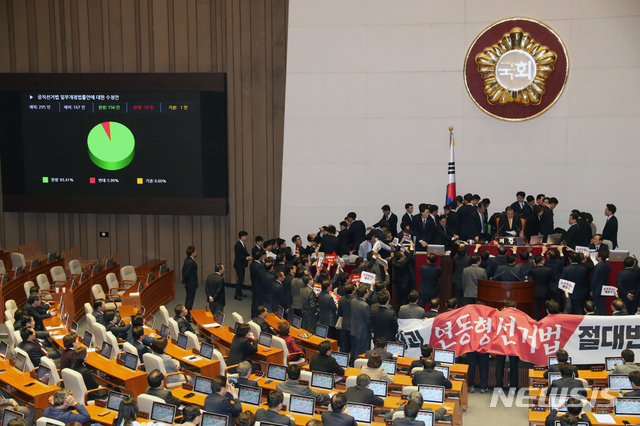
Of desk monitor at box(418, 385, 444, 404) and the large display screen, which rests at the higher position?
the large display screen

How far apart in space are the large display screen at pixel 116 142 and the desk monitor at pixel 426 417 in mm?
10526

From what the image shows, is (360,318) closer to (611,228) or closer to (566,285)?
(566,285)

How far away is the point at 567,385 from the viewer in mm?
8445

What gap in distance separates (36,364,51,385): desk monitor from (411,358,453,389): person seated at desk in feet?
15.5

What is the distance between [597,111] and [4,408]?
1340cm

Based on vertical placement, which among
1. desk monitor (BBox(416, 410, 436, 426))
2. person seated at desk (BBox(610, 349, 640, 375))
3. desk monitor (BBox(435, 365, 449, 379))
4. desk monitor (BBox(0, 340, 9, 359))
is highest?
person seated at desk (BBox(610, 349, 640, 375))

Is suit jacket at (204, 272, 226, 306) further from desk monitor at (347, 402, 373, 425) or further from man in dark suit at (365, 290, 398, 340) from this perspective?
desk monitor at (347, 402, 373, 425)

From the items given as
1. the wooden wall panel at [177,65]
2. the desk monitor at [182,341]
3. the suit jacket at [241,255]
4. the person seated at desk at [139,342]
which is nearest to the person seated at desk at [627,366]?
the desk monitor at [182,341]

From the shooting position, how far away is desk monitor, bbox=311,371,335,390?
892cm

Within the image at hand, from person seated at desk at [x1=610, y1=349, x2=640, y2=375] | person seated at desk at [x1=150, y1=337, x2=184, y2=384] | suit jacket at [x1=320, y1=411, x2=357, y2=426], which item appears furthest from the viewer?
person seated at desk at [x1=150, y1=337, x2=184, y2=384]

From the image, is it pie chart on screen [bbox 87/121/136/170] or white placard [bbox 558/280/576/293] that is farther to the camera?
pie chart on screen [bbox 87/121/136/170]

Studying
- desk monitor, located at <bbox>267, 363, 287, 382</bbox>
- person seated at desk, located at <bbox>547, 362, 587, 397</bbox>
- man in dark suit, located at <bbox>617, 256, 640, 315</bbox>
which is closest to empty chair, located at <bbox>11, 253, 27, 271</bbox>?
desk monitor, located at <bbox>267, 363, 287, 382</bbox>

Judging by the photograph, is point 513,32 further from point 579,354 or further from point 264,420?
point 264,420

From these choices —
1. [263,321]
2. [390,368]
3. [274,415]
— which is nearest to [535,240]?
[390,368]
